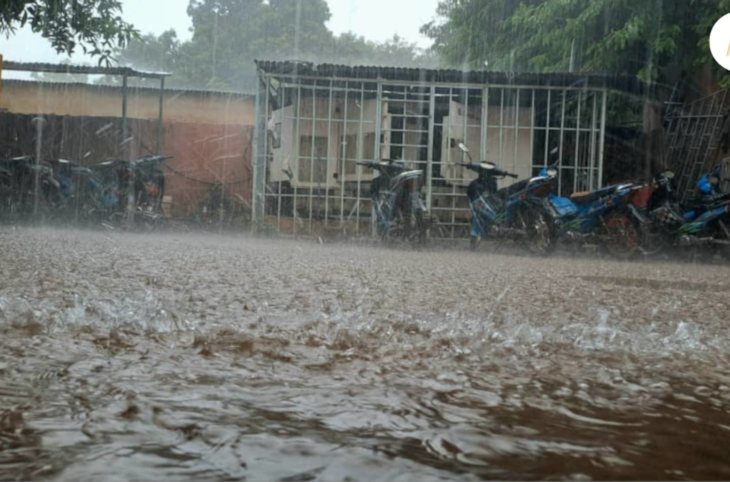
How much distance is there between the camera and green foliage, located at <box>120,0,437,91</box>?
14.6 meters

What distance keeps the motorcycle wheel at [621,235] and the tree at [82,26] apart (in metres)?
5.18

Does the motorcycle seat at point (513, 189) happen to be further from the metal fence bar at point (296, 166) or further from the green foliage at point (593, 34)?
the green foliage at point (593, 34)

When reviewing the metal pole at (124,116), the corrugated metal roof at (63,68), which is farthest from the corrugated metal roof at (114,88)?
the metal pole at (124,116)

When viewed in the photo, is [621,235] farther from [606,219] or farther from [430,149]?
[430,149]

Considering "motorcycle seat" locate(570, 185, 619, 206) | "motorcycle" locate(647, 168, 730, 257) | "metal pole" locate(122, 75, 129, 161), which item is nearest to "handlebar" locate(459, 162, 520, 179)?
"motorcycle seat" locate(570, 185, 619, 206)

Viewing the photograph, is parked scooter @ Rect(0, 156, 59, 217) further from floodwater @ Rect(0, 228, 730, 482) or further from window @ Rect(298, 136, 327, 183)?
floodwater @ Rect(0, 228, 730, 482)

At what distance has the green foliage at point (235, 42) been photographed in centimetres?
1461

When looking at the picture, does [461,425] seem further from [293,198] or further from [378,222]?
[293,198]

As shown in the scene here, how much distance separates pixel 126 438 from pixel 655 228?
27.5 ft

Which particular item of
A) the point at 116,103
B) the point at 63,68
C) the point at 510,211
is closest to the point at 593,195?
the point at 510,211

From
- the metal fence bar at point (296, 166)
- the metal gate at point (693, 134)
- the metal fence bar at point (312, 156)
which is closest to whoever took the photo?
the metal gate at point (693, 134)

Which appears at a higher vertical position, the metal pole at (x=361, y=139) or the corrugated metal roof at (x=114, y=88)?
the corrugated metal roof at (x=114, y=88)

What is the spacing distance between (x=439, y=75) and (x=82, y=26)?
14.0 ft

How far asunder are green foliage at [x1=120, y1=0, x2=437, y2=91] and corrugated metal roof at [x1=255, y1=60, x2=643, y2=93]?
10.9ft
